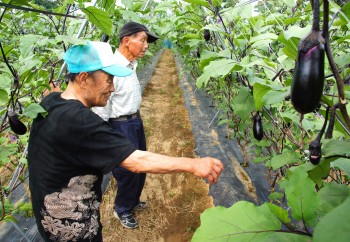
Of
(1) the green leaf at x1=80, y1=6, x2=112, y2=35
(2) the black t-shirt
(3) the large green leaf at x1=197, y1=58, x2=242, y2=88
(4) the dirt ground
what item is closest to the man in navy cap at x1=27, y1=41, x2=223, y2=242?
(2) the black t-shirt

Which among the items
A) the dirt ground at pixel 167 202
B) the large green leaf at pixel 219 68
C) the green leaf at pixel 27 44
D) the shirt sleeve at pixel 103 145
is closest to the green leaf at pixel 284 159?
the large green leaf at pixel 219 68

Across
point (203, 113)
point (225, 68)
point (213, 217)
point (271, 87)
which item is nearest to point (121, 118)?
point (225, 68)

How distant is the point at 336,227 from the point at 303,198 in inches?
10.4

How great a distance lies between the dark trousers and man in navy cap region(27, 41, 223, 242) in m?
0.96

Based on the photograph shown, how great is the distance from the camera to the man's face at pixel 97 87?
1.44m

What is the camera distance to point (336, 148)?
26.6 inches

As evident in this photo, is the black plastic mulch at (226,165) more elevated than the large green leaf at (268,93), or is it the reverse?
the large green leaf at (268,93)

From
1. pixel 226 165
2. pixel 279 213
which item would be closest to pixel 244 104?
pixel 279 213

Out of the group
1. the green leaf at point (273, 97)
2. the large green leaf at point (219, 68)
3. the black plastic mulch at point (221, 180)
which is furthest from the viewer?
the black plastic mulch at point (221, 180)

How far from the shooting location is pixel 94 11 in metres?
1.13

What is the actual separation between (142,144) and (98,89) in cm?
132

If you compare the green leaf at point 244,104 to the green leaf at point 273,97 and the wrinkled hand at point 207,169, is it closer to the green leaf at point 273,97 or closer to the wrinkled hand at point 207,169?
the wrinkled hand at point 207,169

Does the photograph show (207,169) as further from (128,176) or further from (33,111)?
(128,176)

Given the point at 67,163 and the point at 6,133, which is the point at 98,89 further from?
the point at 6,133
